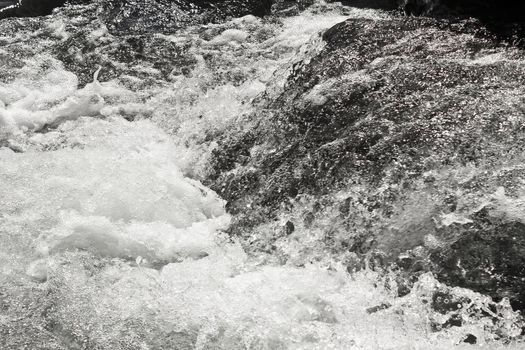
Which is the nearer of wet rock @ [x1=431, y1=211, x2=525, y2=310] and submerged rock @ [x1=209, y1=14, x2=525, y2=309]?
wet rock @ [x1=431, y1=211, x2=525, y2=310]

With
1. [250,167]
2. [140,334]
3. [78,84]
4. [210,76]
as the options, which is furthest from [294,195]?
[78,84]

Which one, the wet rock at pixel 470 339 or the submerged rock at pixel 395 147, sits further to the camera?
the submerged rock at pixel 395 147

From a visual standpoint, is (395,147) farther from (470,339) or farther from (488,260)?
(470,339)

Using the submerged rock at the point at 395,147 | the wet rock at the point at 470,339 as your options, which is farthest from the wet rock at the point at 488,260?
the wet rock at the point at 470,339

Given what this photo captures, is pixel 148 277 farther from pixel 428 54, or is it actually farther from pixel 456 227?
pixel 428 54

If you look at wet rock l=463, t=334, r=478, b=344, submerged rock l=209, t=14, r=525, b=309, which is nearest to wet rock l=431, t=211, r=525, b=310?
submerged rock l=209, t=14, r=525, b=309

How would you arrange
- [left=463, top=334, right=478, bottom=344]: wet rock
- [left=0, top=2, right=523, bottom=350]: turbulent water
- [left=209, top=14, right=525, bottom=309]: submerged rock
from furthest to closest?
[left=209, top=14, right=525, bottom=309]: submerged rock → [left=0, top=2, right=523, bottom=350]: turbulent water → [left=463, top=334, right=478, bottom=344]: wet rock

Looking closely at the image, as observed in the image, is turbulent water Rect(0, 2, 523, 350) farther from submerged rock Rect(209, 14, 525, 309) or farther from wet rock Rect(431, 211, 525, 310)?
submerged rock Rect(209, 14, 525, 309)

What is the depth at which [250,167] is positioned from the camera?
422 cm

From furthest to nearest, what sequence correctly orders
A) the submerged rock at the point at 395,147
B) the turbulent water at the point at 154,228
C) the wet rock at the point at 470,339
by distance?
the submerged rock at the point at 395,147 < the turbulent water at the point at 154,228 < the wet rock at the point at 470,339

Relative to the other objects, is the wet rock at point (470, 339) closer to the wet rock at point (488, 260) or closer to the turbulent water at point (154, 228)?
the turbulent water at point (154, 228)

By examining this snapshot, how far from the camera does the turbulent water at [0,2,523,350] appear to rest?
271 cm

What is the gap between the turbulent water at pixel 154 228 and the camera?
2709 mm

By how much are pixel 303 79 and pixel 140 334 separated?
2863 millimetres
